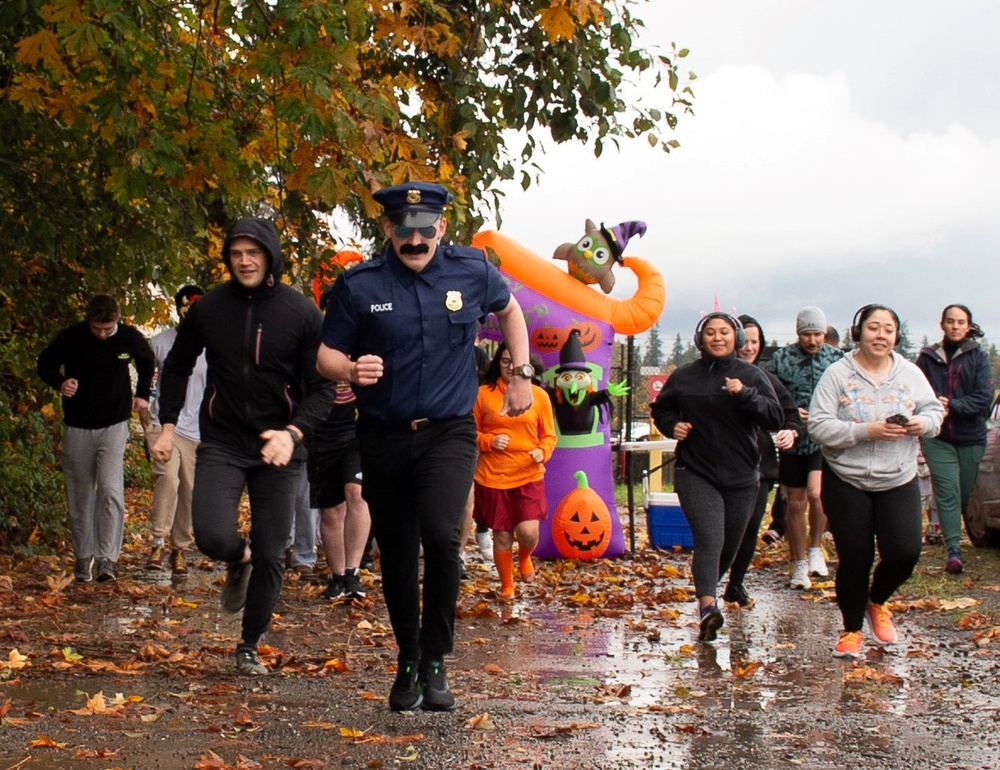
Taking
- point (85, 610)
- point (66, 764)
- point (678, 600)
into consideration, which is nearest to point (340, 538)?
point (85, 610)

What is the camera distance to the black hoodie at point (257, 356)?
735 centimetres

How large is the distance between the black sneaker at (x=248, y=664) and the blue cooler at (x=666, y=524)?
26.5ft

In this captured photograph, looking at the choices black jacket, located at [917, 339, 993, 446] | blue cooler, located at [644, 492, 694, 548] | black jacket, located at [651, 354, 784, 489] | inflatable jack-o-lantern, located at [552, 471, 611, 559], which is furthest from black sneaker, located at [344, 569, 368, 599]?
blue cooler, located at [644, 492, 694, 548]

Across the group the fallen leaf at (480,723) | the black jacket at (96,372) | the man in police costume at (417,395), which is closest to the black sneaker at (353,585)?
the black jacket at (96,372)

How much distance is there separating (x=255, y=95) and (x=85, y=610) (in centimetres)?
349

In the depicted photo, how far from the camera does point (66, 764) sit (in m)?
5.34

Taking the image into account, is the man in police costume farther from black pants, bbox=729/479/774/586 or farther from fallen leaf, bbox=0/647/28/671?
black pants, bbox=729/479/774/586

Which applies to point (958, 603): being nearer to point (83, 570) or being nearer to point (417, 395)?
point (417, 395)

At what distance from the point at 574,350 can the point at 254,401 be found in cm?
675

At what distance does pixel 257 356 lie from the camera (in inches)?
289

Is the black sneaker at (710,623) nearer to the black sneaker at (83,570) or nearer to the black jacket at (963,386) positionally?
the black jacket at (963,386)

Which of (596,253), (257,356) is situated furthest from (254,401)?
(596,253)

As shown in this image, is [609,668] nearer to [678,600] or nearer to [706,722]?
[706,722]

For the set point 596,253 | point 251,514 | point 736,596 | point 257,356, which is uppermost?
point 596,253
